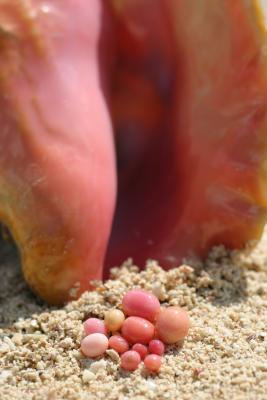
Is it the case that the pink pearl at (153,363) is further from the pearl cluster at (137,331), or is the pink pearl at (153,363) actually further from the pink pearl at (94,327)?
the pink pearl at (94,327)

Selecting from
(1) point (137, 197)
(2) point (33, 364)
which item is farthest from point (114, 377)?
(1) point (137, 197)

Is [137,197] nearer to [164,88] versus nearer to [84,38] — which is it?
[164,88]

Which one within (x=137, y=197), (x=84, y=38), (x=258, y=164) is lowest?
(x=258, y=164)

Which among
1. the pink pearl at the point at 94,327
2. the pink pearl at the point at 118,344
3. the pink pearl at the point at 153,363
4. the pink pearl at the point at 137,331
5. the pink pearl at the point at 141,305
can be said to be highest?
the pink pearl at the point at 141,305

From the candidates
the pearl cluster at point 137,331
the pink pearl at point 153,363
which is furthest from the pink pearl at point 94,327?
the pink pearl at point 153,363

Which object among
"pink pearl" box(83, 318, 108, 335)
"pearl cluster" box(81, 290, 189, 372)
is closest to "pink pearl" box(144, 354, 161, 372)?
"pearl cluster" box(81, 290, 189, 372)

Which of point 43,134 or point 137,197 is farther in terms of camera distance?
point 137,197
